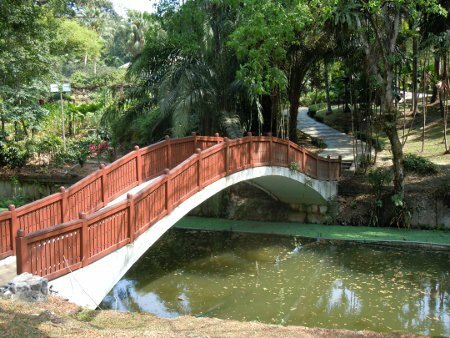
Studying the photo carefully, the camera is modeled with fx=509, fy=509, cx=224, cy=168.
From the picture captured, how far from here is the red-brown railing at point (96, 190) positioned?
8.23 meters

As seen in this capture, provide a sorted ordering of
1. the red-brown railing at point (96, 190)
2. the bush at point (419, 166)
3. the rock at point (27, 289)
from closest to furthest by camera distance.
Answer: the rock at point (27, 289) → the red-brown railing at point (96, 190) → the bush at point (419, 166)

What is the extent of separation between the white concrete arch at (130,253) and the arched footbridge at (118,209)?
2cm

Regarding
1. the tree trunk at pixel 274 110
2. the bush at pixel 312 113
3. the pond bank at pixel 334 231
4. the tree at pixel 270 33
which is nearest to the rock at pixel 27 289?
the tree at pixel 270 33

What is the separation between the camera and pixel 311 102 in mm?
38594

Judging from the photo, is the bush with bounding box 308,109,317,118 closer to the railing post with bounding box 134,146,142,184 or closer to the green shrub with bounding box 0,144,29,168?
the green shrub with bounding box 0,144,29,168

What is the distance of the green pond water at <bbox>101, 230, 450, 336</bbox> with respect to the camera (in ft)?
33.6

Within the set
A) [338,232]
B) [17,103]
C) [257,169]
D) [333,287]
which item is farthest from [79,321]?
[17,103]

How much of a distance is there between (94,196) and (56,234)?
2.58 meters

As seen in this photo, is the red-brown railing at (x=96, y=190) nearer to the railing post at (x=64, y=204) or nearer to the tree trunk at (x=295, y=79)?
the railing post at (x=64, y=204)

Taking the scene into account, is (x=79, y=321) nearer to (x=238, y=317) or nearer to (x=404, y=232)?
(x=238, y=317)

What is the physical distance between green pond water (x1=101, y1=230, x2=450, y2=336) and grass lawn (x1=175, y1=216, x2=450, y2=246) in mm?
507

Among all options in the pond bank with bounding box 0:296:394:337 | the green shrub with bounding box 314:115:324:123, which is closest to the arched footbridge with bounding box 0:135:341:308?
the pond bank with bounding box 0:296:394:337

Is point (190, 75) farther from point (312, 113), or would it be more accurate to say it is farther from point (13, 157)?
point (312, 113)

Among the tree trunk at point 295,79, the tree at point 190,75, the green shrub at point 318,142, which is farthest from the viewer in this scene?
the green shrub at point 318,142
